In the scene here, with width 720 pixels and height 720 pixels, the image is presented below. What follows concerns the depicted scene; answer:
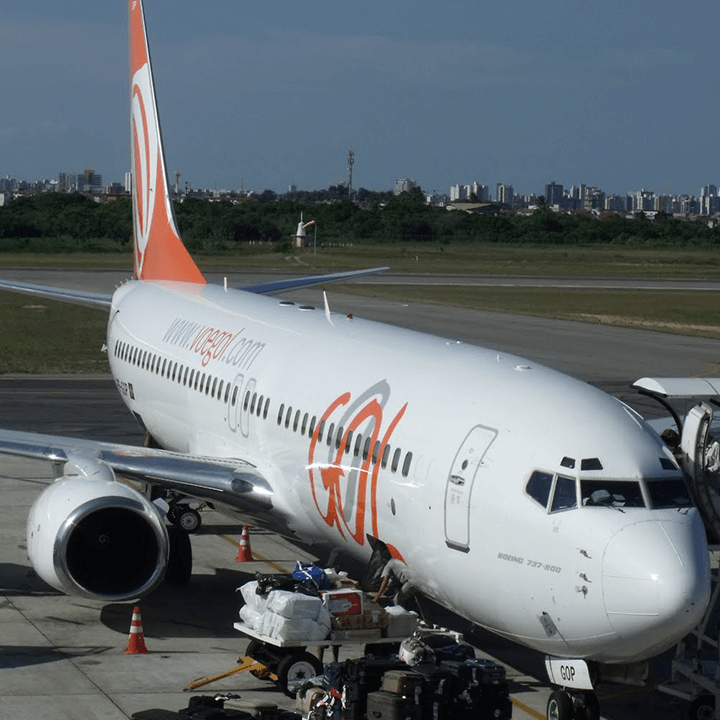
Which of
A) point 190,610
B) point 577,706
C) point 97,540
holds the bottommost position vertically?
point 190,610

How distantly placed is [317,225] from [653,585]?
160 meters

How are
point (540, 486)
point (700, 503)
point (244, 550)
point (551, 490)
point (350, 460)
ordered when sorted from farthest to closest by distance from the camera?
point (244, 550) < point (350, 460) < point (700, 503) < point (540, 486) < point (551, 490)

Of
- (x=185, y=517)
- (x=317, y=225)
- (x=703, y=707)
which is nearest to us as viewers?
(x=703, y=707)

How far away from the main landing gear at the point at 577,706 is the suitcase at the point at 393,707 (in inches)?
57.7

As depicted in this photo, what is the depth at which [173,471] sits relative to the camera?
20.7 m

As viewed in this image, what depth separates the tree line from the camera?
5846 inches

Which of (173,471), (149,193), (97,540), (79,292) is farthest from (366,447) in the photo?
(79,292)

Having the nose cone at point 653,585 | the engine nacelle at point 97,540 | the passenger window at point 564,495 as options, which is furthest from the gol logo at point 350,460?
the nose cone at point 653,585

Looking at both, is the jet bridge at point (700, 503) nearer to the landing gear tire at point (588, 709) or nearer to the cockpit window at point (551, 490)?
the landing gear tire at point (588, 709)

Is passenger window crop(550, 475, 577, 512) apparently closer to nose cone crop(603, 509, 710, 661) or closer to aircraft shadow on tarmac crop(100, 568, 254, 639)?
nose cone crop(603, 509, 710, 661)

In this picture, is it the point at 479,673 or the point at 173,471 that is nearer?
the point at 479,673

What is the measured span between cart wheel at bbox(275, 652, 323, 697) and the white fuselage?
1579 millimetres

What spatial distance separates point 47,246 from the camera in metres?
132

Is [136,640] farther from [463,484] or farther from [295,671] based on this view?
[463,484]
